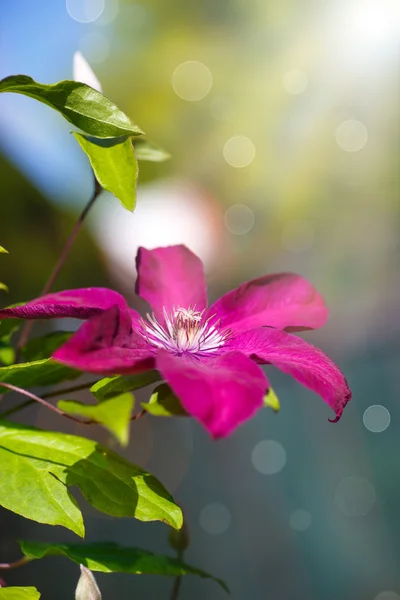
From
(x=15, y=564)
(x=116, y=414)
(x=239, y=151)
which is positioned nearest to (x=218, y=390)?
(x=116, y=414)

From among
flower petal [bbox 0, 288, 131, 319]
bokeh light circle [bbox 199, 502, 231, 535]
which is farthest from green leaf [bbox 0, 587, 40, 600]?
bokeh light circle [bbox 199, 502, 231, 535]

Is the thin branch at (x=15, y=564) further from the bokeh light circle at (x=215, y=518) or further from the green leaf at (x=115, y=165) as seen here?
the bokeh light circle at (x=215, y=518)

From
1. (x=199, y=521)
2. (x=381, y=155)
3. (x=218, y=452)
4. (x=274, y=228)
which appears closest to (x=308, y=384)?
(x=199, y=521)

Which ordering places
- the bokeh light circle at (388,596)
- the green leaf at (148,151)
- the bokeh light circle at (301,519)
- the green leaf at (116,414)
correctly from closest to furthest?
the green leaf at (116,414), the green leaf at (148,151), the bokeh light circle at (388,596), the bokeh light circle at (301,519)

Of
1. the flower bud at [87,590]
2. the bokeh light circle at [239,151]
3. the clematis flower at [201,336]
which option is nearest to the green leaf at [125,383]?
the clematis flower at [201,336]

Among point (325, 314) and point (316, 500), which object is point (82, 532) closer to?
point (325, 314)

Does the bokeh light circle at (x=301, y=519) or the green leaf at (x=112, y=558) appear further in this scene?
the bokeh light circle at (x=301, y=519)

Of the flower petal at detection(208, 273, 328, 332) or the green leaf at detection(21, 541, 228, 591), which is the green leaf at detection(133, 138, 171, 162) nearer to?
the flower petal at detection(208, 273, 328, 332)
